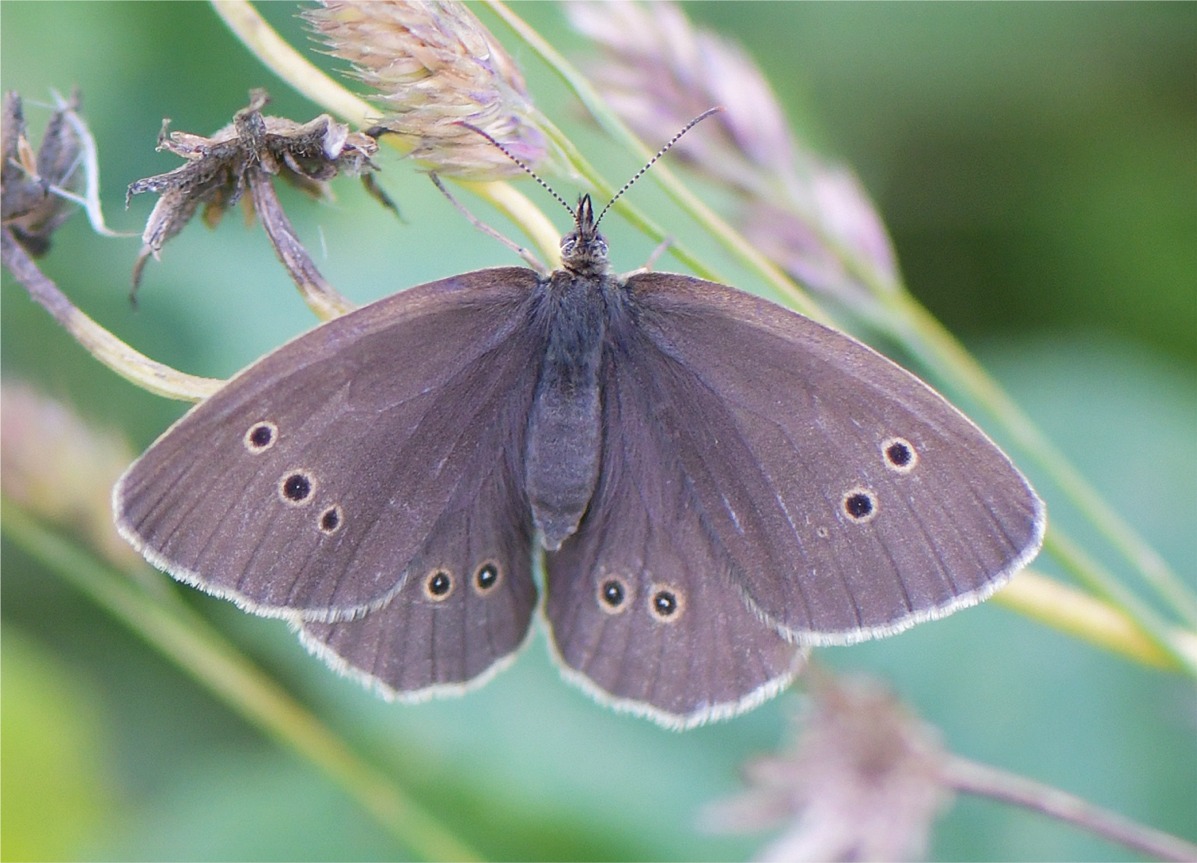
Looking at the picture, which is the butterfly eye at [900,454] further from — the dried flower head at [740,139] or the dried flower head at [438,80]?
the dried flower head at [438,80]

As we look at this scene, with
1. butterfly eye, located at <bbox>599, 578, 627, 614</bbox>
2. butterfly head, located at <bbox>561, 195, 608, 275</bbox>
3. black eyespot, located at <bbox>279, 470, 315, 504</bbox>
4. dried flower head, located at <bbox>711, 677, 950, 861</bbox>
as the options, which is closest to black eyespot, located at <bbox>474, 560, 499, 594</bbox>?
butterfly eye, located at <bbox>599, 578, 627, 614</bbox>

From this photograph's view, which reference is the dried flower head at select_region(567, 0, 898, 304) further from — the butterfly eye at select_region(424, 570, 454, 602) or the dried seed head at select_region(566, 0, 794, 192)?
the butterfly eye at select_region(424, 570, 454, 602)

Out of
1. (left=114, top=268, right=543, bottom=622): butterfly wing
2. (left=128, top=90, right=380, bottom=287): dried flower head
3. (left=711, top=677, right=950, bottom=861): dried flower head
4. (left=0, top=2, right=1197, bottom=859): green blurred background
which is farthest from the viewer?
(left=0, top=2, right=1197, bottom=859): green blurred background

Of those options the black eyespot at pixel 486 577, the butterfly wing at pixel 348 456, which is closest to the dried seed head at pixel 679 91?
the butterfly wing at pixel 348 456

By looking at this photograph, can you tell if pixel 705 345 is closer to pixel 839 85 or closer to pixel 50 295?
pixel 50 295

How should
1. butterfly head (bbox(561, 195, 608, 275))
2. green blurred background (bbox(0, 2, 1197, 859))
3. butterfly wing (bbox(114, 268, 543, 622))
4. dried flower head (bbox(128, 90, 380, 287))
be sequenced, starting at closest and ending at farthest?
dried flower head (bbox(128, 90, 380, 287)) < butterfly wing (bbox(114, 268, 543, 622)) < butterfly head (bbox(561, 195, 608, 275)) < green blurred background (bbox(0, 2, 1197, 859))

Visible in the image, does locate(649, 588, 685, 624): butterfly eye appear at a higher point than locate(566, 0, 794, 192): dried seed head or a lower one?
lower

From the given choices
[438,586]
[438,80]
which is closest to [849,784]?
[438,586]
